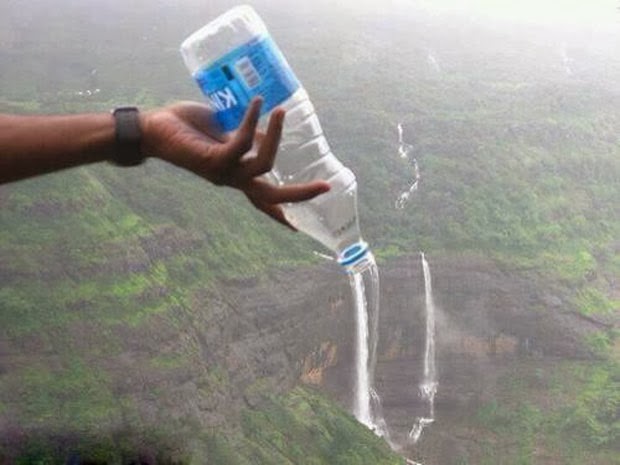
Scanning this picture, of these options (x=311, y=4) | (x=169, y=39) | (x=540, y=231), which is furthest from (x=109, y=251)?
(x=311, y=4)

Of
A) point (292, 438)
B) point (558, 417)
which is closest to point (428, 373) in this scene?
point (558, 417)

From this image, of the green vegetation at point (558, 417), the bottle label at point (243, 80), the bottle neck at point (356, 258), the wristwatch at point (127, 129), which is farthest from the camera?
the green vegetation at point (558, 417)

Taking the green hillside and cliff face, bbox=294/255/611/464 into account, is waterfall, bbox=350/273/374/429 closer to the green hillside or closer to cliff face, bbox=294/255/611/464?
cliff face, bbox=294/255/611/464

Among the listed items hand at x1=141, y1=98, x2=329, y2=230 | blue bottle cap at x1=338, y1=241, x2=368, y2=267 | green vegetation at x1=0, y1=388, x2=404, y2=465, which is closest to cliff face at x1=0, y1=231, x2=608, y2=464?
green vegetation at x1=0, y1=388, x2=404, y2=465

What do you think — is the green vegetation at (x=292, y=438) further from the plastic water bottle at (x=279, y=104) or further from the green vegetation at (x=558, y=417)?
the plastic water bottle at (x=279, y=104)

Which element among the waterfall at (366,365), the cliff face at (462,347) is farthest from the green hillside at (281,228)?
the waterfall at (366,365)

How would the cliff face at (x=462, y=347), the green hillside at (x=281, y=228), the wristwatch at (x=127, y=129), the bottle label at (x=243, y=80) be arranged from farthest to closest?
the cliff face at (x=462, y=347), the green hillside at (x=281, y=228), the bottle label at (x=243, y=80), the wristwatch at (x=127, y=129)

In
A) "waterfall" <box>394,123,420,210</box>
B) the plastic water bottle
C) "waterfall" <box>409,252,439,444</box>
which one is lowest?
"waterfall" <box>409,252,439,444</box>
